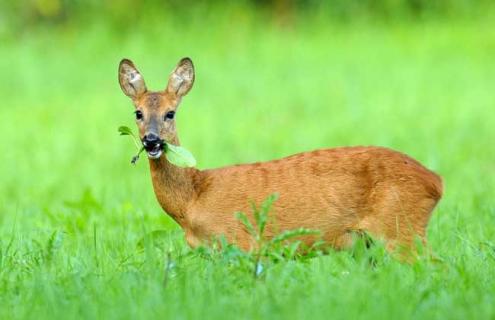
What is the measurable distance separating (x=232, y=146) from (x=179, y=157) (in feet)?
20.2

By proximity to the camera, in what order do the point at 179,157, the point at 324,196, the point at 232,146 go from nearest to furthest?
the point at 179,157 < the point at 324,196 < the point at 232,146

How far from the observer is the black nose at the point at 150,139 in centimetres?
595

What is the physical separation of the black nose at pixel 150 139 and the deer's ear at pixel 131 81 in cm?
58

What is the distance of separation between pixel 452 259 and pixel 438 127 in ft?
22.9

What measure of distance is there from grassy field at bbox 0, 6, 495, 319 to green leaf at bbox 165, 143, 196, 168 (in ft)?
1.40

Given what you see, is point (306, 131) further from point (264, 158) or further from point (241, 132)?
point (264, 158)

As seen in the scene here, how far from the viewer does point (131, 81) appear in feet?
21.5

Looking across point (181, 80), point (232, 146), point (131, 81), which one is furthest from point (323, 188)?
point (232, 146)

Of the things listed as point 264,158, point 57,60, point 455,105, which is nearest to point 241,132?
point 264,158

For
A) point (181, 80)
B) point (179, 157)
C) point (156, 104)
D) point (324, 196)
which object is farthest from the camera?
point (181, 80)

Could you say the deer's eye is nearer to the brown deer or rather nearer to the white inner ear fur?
the brown deer

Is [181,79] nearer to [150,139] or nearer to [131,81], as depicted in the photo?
[131,81]

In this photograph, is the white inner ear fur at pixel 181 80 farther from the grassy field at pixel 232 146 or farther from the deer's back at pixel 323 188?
the grassy field at pixel 232 146

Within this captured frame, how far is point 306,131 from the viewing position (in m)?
12.9
